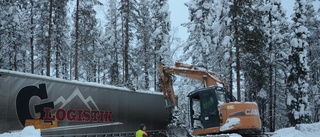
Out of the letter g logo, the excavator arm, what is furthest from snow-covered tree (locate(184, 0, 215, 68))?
the letter g logo

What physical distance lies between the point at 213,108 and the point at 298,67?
20384mm

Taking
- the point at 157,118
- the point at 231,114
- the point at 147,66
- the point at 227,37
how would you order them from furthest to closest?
the point at 147,66
the point at 227,37
the point at 157,118
the point at 231,114

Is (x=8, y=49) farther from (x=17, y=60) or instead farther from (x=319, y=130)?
(x=319, y=130)

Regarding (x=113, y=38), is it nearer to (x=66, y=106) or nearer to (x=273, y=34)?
(x=273, y=34)

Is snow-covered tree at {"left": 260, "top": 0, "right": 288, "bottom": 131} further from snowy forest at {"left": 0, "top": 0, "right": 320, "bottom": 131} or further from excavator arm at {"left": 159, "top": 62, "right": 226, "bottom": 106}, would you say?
excavator arm at {"left": 159, "top": 62, "right": 226, "bottom": 106}

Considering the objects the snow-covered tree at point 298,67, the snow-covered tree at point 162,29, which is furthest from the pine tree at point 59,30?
the snow-covered tree at point 298,67

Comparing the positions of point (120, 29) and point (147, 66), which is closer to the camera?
point (120, 29)

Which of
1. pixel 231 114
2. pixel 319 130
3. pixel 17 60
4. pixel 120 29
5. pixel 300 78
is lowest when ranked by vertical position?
pixel 319 130

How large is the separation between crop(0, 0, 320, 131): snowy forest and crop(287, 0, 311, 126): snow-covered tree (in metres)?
0.09

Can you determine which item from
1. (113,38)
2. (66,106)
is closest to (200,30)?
(113,38)

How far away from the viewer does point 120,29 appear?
35.4 metres

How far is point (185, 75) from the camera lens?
15.6 meters

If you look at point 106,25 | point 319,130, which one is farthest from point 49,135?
point 106,25

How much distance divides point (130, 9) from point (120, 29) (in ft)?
12.9
